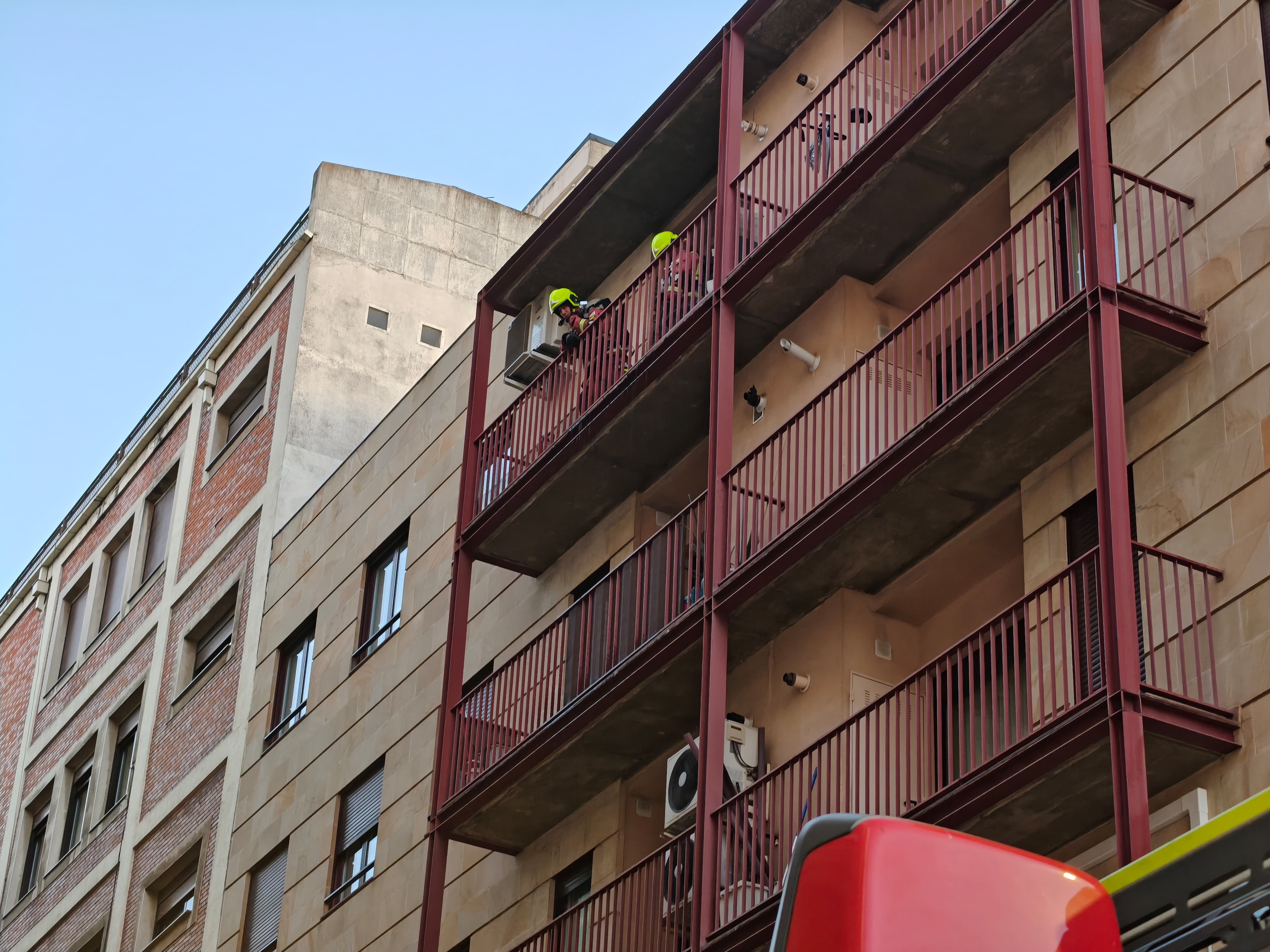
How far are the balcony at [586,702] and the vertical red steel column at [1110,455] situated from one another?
476 centimetres

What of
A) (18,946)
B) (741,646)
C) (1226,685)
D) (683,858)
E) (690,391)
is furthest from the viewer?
(18,946)

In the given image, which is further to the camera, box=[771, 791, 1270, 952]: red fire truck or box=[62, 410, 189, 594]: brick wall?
box=[62, 410, 189, 594]: brick wall

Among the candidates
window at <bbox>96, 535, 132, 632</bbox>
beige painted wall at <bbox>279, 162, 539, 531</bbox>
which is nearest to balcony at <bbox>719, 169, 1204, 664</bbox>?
beige painted wall at <bbox>279, 162, 539, 531</bbox>

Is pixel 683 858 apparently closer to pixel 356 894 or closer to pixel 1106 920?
pixel 356 894

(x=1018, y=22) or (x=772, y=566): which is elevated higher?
(x=1018, y=22)

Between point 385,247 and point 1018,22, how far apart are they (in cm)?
1804

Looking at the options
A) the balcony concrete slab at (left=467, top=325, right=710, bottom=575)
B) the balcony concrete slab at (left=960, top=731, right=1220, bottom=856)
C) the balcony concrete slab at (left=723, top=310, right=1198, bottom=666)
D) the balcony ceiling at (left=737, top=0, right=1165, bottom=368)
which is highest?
the balcony ceiling at (left=737, top=0, right=1165, bottom=368)

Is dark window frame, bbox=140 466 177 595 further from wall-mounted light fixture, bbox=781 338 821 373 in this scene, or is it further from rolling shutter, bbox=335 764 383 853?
wall-mounted light fixture, bbox=781 338 821 373

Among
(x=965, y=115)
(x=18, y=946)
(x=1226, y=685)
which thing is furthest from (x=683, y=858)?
(x=18, y=946)

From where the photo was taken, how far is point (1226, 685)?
11805 mm

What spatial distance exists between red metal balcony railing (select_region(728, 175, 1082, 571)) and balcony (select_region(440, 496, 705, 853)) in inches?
27.3

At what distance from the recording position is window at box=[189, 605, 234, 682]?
1144 inches

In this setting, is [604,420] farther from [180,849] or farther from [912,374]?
[180,849]

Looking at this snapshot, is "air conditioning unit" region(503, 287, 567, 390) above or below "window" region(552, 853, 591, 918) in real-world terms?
above
